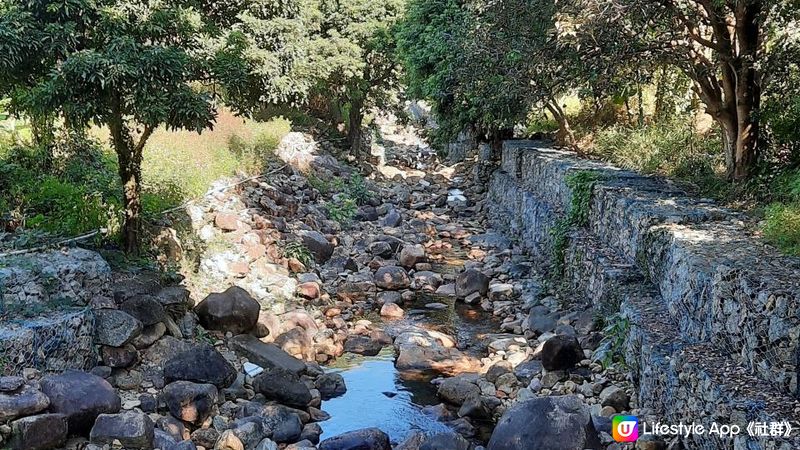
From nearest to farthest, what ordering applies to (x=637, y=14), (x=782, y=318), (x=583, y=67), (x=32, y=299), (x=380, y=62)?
(x=782, y=318)
(x=32, y=299)
(x=637, y=14)
(x=583, y=67)
(x=380, y=62)

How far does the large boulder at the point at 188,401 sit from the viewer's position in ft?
24.2

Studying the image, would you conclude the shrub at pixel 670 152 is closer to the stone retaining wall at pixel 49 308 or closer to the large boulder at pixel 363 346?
the large boulder at pixel 363 346

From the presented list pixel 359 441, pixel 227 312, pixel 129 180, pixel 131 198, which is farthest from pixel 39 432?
pixel 129 180

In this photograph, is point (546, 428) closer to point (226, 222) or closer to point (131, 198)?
point (131, 198)

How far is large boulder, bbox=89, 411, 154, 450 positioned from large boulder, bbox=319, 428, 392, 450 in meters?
1.80

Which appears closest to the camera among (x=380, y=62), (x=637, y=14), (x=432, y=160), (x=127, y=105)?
(x=127, y=105)

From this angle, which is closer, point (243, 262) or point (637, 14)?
point (637, 14)

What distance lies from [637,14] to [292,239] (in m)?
8.26

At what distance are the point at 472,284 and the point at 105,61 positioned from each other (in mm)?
7971

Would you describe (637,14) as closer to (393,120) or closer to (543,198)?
(543,198)

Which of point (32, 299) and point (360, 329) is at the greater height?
point (32, 299)

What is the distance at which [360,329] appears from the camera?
11.3m

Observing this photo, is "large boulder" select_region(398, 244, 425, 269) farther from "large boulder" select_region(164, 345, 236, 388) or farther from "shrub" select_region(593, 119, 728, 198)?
"large boulder" select_region(164, 345, 236, 388)

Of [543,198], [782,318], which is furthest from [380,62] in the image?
[782,318]
